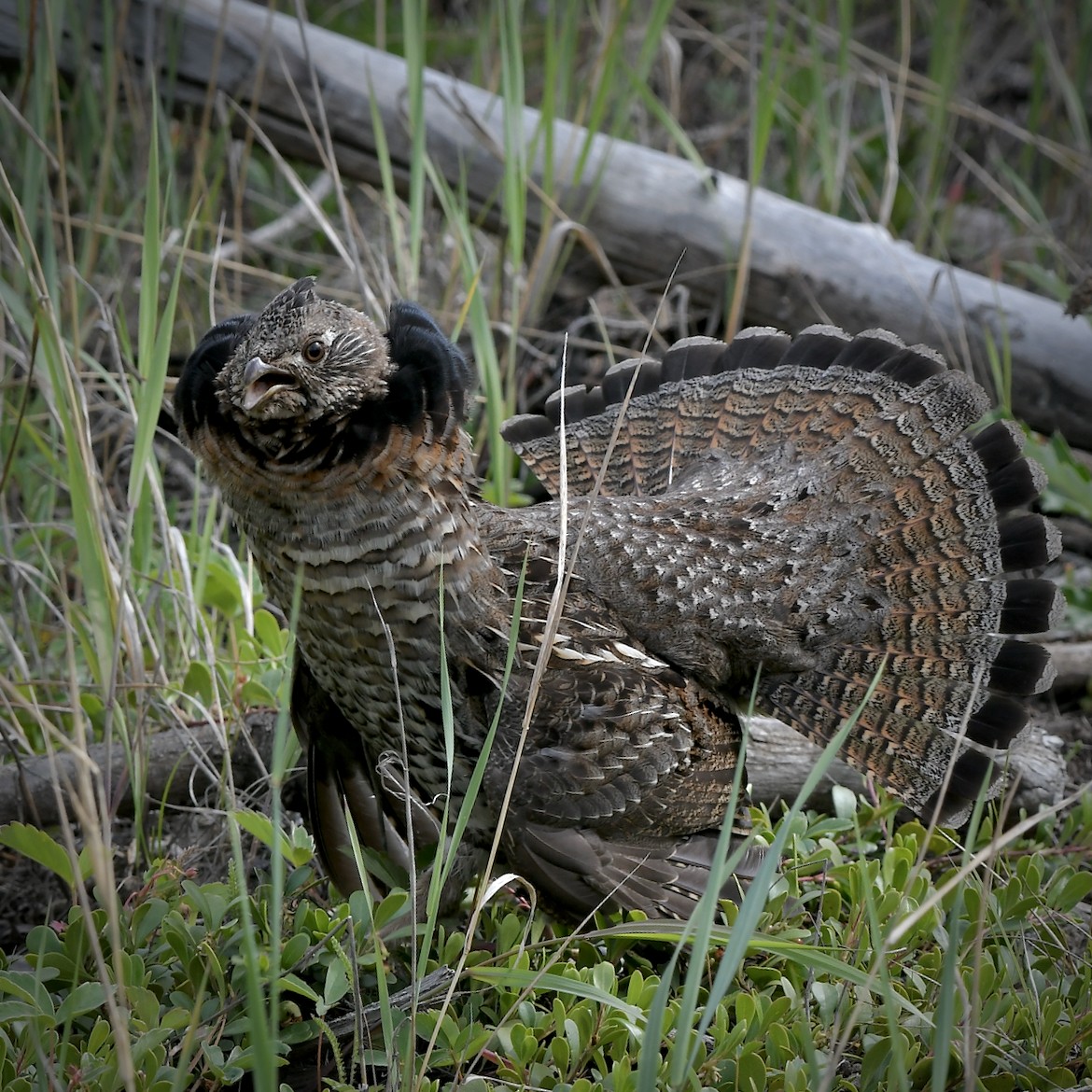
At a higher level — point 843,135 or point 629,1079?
point 843,135

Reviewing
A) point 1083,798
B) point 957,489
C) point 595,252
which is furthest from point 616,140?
point 1083,798

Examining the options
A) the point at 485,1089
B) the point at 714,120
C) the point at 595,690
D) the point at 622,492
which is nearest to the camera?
the point at 485,1089

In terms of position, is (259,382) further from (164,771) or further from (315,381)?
(164,771)

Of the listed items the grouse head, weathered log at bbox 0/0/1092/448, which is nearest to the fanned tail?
the grouse head

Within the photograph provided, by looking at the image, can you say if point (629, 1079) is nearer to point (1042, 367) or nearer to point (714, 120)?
point (1042, 367)

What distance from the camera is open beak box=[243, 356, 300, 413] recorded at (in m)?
2.40

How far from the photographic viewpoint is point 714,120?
752cm

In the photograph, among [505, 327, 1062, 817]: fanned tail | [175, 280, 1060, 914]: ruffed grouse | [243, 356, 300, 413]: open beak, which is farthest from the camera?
[505, 327, 1062, 817]: fanned tail

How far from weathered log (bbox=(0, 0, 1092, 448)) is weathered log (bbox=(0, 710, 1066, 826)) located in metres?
1.88

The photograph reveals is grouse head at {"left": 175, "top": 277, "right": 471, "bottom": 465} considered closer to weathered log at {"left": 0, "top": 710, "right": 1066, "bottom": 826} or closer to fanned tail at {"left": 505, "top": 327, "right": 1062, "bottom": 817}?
fanned tail at {"left": 505, "top": 327, "right": 1062, "bottom": 817}

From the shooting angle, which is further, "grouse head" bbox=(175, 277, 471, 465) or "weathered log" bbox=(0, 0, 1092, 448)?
"weathered log" bbox=(0, 0, 1092, 448)

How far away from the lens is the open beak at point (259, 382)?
240 cm

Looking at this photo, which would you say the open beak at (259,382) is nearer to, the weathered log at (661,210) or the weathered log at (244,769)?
the weathered log at (244,769)

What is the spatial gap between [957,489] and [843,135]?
287 cm
